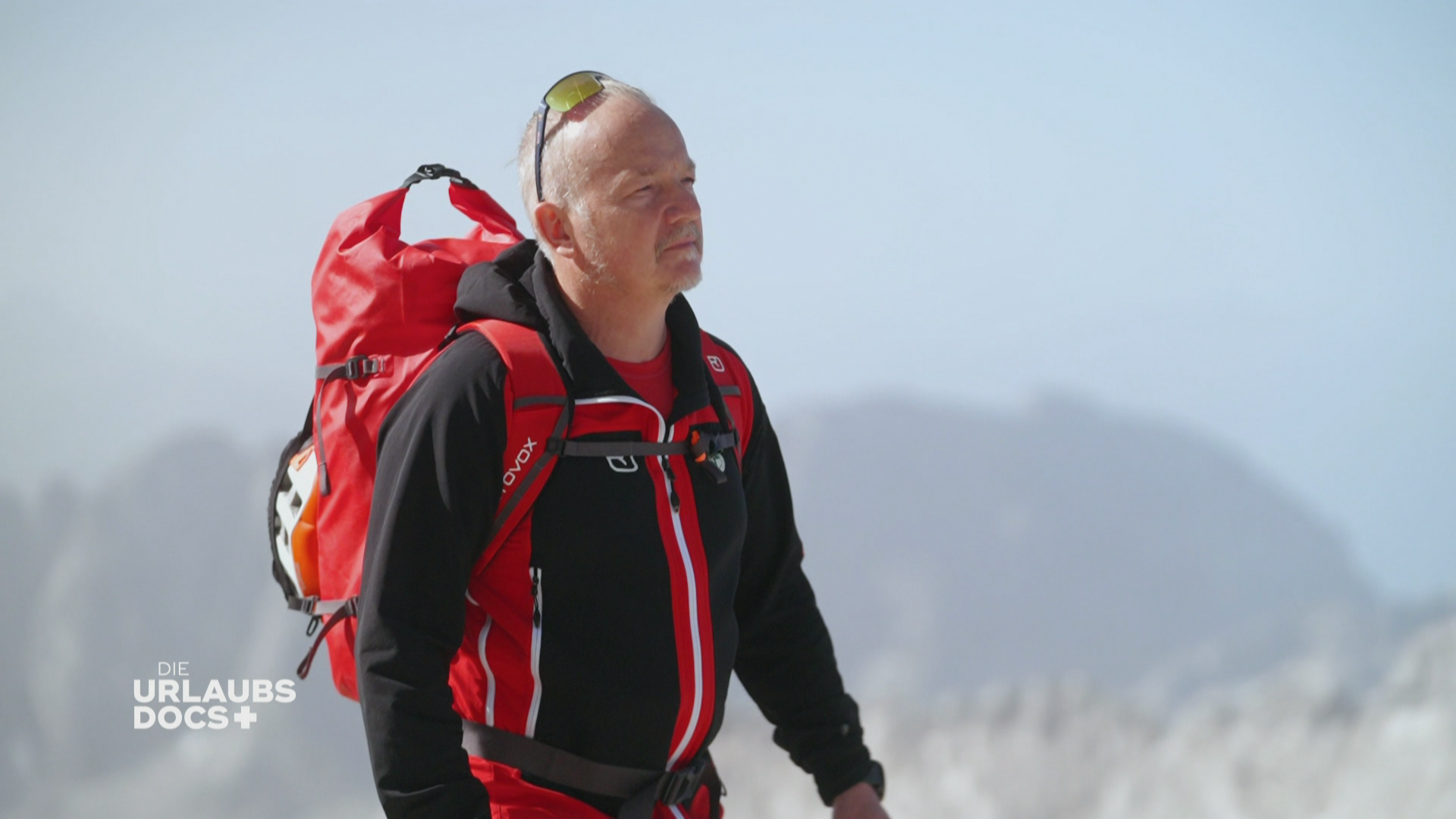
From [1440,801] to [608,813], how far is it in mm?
2911

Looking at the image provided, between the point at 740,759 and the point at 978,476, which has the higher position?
the point at 978,476

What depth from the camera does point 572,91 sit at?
1397 millimetres

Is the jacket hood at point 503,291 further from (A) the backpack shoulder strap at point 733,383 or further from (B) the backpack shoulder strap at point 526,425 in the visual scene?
(A) the backpack shoulder strap at point 733,383

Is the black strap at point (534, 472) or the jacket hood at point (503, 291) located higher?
the jacket hood at point (503, 291)

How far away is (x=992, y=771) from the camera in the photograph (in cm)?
337

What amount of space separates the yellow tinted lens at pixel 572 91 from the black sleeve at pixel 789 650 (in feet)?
1.50

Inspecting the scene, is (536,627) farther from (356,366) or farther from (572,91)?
(572,91)

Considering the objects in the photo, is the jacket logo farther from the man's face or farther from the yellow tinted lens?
the yellow tinted lens

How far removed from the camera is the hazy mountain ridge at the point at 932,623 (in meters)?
3.24

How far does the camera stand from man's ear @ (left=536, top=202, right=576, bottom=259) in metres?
1.39

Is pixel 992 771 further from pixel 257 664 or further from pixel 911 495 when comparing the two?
pixel 257 664

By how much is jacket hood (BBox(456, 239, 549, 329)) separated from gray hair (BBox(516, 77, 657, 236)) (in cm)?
5

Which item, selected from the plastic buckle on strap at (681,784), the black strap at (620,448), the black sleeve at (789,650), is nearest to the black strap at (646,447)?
the black strap at (620,448)

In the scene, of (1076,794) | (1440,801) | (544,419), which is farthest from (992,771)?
(544,419)
